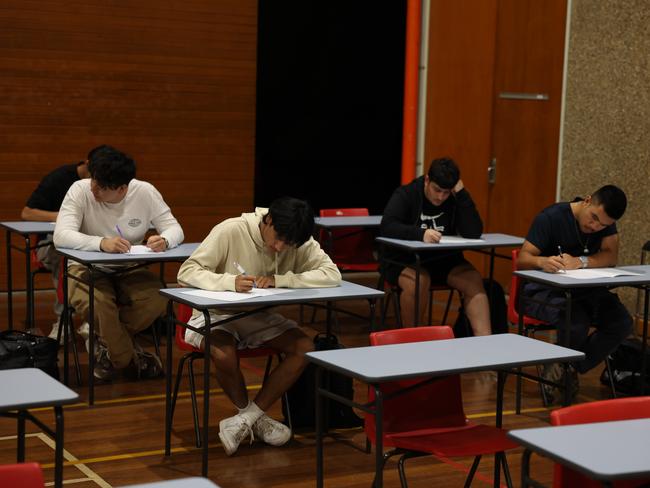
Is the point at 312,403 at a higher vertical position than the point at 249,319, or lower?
lower

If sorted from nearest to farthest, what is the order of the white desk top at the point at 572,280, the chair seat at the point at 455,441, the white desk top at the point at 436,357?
the white desk top at the point at 436,357 < the chair seat at the point at 455,441 < the white desk top at the point at 572,280

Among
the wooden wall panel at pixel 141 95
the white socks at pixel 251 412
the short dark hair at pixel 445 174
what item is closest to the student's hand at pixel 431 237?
the short dark hair at pixel 445 174

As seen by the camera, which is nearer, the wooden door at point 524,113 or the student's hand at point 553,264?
the student's hand at point 553,264

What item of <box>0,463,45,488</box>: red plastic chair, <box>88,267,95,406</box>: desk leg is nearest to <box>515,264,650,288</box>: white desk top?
<box>88,267,95,406</box>: desk leg

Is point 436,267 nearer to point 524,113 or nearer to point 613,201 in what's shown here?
point 613,201

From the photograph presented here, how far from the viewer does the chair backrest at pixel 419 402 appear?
12.2 ft

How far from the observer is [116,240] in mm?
5434

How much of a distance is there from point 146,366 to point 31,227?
1.17 m

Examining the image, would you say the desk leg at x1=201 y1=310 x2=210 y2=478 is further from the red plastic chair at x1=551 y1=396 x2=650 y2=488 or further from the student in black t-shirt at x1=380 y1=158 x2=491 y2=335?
the student in black t-shirt at x1=380 y1=158 x2=491 y2=335

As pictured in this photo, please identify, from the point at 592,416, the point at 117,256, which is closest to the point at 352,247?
the point at 117,256

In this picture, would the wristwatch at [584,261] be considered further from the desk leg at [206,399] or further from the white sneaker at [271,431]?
the desk leg at [206,399]

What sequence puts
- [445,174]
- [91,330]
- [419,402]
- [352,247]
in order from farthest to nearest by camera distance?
1. [352,247]
2. [445,174]
3. [91,330]
4. [419,402]

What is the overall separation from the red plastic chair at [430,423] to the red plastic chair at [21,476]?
1.44m

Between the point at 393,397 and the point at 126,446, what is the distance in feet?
5.46
